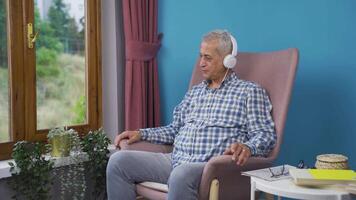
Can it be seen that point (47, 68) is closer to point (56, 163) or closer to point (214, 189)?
point (56, 163)

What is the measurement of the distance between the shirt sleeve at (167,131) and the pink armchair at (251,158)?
3cm

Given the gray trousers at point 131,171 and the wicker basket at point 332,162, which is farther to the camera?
the gray trousers at point 131,171

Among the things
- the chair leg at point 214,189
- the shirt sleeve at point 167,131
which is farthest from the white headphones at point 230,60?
the chair leg at point 214,189

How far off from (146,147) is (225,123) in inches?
16.4

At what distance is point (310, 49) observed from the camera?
235 cm

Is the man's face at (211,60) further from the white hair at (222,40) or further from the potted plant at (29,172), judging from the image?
the potted plant at (29,172)

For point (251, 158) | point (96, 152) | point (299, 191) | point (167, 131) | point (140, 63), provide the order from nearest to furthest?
point (299, 191), point (251, 158), point (167, 131), point (96, 152), point (140, 63)

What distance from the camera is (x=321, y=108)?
7.61 feet

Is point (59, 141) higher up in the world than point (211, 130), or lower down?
lower down

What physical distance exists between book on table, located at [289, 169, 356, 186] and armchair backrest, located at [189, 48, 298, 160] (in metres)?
0.34

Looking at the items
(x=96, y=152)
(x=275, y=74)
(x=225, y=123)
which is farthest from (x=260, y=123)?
(x=96, y=152)

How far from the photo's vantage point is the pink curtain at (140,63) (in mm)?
2807

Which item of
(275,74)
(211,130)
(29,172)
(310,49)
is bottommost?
(29,172)

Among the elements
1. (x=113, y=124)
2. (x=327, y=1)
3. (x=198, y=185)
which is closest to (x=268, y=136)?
(x=198, y=185)
